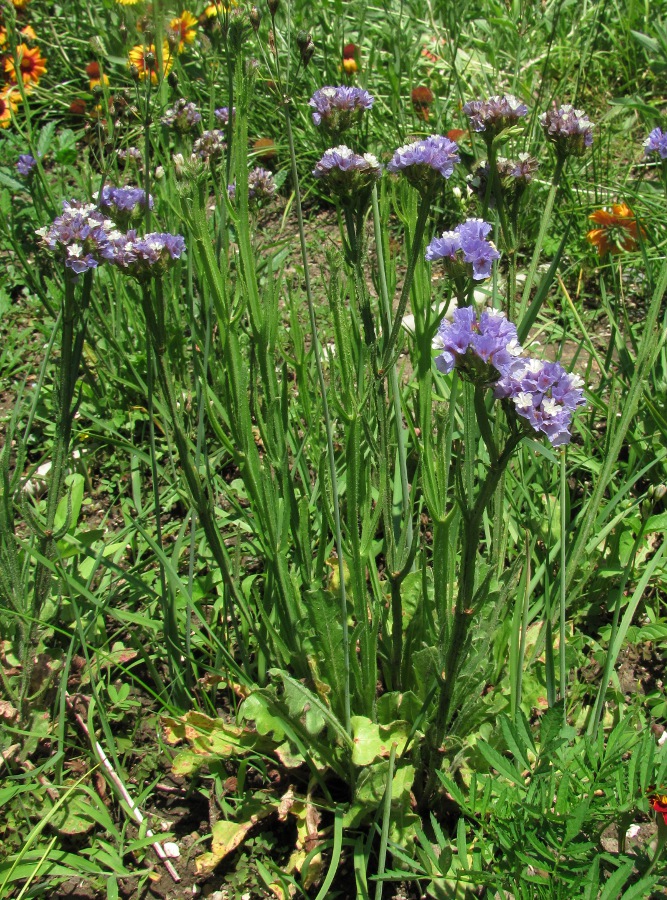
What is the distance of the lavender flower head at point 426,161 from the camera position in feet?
3.77

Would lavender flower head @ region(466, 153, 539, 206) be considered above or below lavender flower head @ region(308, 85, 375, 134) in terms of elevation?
below

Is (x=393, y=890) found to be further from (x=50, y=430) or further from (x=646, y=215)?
(x=646, y=215)

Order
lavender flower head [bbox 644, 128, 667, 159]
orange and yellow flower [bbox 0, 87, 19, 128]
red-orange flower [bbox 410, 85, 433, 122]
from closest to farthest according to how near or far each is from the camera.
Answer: lavender flower head [bbox 644, 128, 667, 159] → red-orange flower [bbox 410, 85, 433, 122] → orange and yellow flower [bbox 0, 87, 19, 128]

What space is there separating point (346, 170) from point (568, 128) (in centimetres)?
48

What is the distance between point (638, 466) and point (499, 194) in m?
0.85

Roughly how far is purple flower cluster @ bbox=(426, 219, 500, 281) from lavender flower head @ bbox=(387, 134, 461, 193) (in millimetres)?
113

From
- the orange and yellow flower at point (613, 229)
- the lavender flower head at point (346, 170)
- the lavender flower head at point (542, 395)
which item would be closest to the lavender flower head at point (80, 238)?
the lavender flower head at point (346, 170)

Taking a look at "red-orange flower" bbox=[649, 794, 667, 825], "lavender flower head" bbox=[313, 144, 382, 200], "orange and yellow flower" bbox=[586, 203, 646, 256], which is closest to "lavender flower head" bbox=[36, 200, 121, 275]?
"lavender flower head" bbox=[313, 144, 382, 200]

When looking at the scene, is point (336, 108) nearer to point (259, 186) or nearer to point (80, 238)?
point (80, 238)

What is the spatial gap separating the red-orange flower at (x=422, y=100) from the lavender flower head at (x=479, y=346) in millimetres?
2358

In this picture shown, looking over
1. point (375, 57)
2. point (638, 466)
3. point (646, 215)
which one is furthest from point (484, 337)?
point (375, 57)

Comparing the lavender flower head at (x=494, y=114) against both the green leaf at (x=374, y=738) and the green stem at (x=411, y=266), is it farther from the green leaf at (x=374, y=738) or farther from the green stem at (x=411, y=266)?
the green leaf at (x=374, y=738)

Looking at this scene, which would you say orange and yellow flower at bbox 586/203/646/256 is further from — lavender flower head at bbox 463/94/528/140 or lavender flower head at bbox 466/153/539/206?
lavender flower head at bbox 463/94/528/140

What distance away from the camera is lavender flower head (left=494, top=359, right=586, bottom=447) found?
35.2 inches
